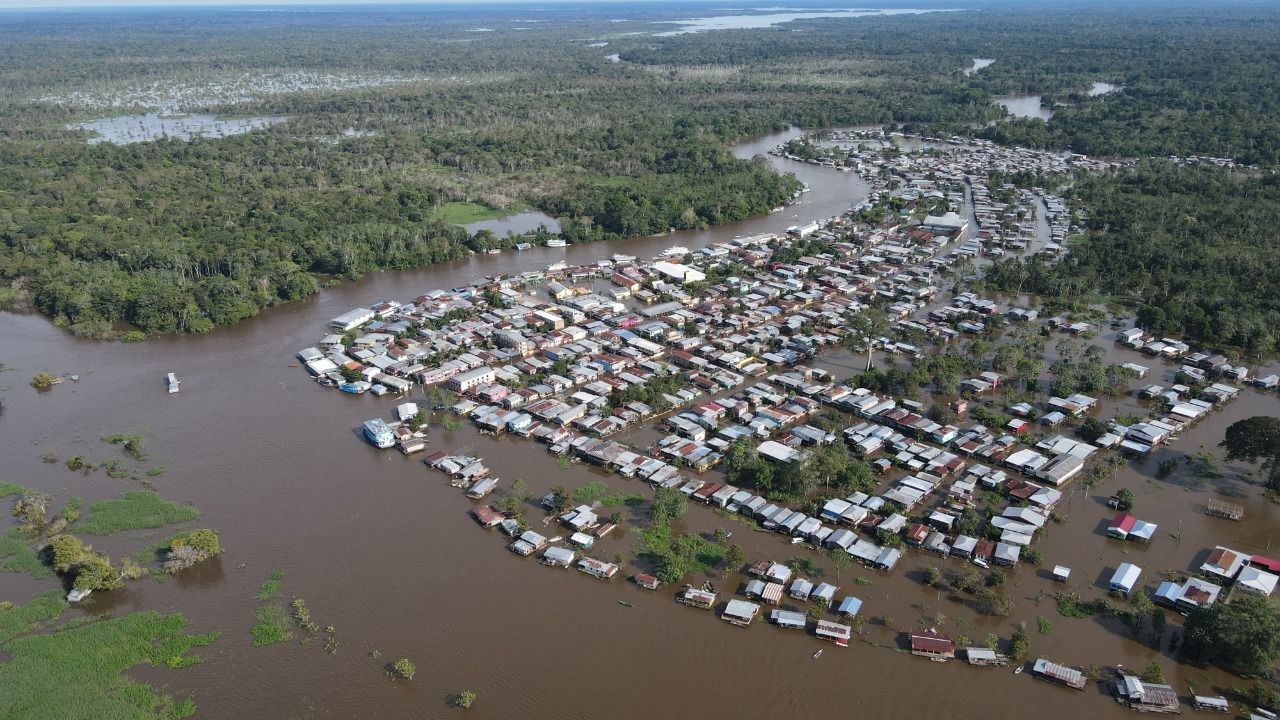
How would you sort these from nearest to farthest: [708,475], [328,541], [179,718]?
1. [179,718]
2. [328,541]
3. [708,475]

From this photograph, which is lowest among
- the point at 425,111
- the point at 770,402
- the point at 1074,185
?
the point at 770,402

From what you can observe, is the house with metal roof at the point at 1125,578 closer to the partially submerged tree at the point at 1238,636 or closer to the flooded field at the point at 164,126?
the partially submerged tree at the point at 1238,636

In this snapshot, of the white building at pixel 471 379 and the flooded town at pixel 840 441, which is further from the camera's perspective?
the white building at pixel 471 379

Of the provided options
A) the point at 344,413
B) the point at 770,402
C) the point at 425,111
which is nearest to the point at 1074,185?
the point at 770,402

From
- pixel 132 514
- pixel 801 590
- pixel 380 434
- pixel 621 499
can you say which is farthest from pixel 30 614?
pixel 801 590

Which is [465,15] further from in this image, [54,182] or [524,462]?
[524,462]

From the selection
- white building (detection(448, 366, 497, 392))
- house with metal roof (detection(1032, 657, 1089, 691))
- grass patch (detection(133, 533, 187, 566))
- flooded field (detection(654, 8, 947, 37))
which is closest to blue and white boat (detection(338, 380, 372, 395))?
white building (detection(448, 366, 497, 392))

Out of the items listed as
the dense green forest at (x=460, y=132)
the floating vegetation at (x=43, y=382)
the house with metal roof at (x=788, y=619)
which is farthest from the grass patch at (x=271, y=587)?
the dense green forest at (x=460, y=132)
